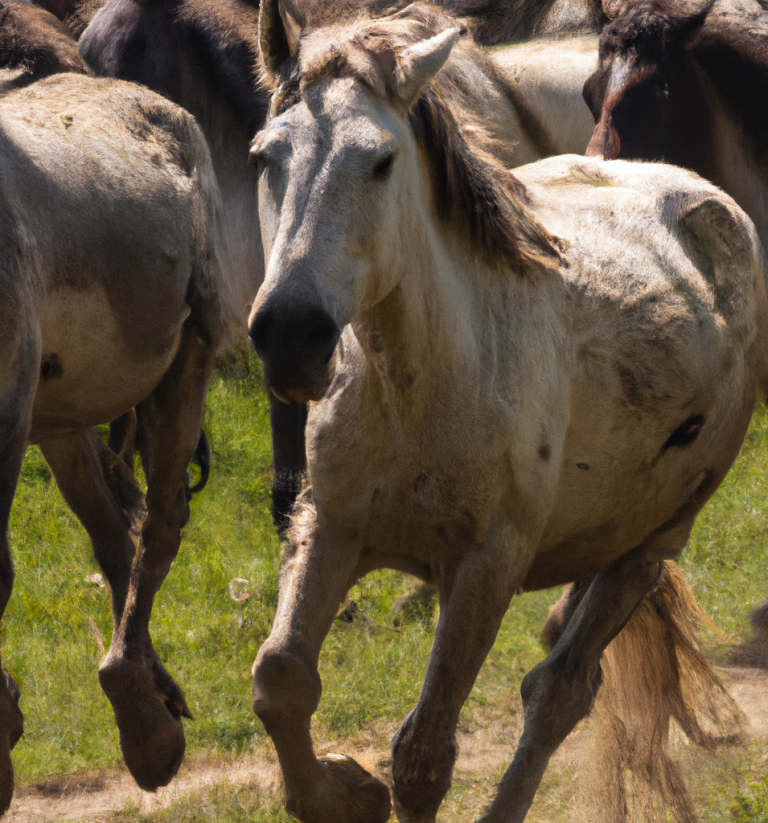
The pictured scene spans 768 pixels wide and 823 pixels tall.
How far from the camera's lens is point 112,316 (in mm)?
3697

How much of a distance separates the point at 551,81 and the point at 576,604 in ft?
10.7

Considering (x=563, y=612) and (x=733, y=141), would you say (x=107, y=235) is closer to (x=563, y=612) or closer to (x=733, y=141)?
(x=563, y=612)

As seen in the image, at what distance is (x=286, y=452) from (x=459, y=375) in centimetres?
275

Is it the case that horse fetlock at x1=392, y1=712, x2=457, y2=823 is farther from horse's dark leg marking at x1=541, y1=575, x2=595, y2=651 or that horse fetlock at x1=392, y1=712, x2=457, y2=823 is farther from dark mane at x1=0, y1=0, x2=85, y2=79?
dark mane at x1=0, y1=0, x2=85, y2=79

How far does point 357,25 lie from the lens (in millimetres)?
2732

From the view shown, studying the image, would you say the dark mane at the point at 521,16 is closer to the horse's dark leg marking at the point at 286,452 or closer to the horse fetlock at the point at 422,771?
the horse's dark leg marking at the point at 286,452

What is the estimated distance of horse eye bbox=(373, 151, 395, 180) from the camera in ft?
8.02

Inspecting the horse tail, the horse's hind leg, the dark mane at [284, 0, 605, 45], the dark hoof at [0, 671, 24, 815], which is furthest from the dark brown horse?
the dark hoof at [0, 671, 24, 815]

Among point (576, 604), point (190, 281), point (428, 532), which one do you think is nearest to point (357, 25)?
point (428, 532)

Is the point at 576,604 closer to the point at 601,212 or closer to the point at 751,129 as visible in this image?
the point at 601,212

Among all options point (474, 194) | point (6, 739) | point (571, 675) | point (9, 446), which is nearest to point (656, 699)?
point (571, 675)

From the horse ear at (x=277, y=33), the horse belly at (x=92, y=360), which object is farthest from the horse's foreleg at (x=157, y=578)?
the horse ear at (x=277, y=33)

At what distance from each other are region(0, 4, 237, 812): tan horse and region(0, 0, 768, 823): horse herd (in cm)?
1

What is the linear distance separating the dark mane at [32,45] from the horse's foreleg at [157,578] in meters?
1.17
